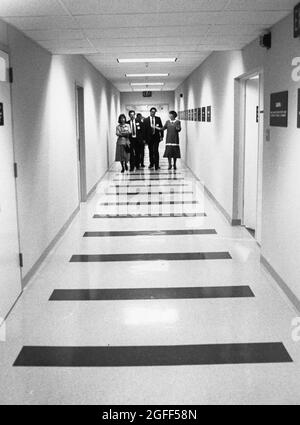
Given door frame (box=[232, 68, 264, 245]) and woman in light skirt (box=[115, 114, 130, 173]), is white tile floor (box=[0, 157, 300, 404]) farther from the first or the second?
woman in light skirt (box=[115, 114, 130, 173])

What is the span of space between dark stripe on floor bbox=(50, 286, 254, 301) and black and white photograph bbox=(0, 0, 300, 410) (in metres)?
0.03

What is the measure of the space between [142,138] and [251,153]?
870 centimetres

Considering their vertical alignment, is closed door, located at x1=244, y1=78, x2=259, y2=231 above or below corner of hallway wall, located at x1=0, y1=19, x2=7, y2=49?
below

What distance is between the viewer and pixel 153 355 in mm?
3607

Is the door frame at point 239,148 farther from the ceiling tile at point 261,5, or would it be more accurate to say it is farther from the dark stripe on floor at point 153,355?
the dark stripe on floor at point 153,355

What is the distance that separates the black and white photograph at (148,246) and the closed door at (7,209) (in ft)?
0.09

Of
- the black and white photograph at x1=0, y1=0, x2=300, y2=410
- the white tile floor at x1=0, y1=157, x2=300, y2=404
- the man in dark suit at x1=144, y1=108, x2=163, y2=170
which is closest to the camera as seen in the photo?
the white tile floor at x1=0, y1=157, x2=300, y2=404

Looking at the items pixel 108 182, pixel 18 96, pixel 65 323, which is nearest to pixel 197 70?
pixel 108 182

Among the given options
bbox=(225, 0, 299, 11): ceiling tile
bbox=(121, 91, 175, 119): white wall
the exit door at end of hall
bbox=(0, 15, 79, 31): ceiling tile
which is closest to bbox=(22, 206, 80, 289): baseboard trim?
bbox=(0, 15, 79, 31): ceiling tile

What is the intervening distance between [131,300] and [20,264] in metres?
1.12

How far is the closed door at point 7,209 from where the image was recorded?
168 inches

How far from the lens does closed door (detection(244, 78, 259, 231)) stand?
7.03 m

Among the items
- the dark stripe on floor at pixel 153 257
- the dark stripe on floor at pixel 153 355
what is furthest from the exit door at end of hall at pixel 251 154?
the dark stripe on floor at pixel 153 355

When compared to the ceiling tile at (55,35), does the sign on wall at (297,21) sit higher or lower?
lower
